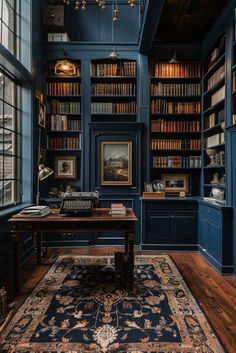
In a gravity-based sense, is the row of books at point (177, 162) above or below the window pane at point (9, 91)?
below

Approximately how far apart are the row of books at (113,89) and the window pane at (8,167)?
1976mm

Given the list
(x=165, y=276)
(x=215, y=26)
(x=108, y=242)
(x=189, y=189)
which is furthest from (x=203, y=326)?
(x=215, y=26)

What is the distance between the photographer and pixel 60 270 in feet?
10.3

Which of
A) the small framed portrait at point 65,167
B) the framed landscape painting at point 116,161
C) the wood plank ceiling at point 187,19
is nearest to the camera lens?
the wood plank ceiling at point 187,19

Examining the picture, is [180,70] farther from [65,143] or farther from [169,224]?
[169,224]

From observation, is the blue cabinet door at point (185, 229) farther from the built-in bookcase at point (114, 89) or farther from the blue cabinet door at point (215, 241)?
the built-in bookcase at point (114, 89)

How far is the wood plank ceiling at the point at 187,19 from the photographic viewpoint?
134 inches

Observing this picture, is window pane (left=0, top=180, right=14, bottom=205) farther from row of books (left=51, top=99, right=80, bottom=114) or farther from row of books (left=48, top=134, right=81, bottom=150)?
row of books (left=51, top=99, right=80, bottom=114)

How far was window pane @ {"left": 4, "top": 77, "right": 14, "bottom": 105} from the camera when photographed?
10.9 ft

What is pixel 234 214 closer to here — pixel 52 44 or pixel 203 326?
pixel 203 326

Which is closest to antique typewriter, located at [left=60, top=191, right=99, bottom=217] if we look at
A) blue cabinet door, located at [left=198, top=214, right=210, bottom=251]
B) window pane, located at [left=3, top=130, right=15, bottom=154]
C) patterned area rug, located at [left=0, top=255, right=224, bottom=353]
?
patterned area rug, located at [left=0, top=255, right=224, bottom=353]

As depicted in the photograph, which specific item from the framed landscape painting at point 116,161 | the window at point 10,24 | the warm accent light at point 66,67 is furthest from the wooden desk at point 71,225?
the warm accent light at point 66,67

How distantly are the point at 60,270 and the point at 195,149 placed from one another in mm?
3028

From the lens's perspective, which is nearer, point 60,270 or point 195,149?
point 60,270
